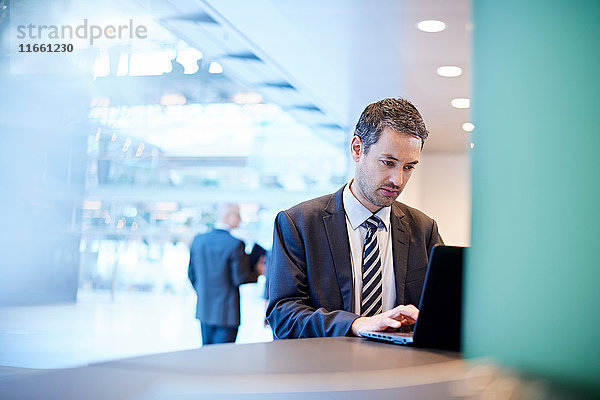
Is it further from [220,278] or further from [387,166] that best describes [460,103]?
[387,166]

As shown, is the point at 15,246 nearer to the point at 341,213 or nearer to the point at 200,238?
the point at 200,238

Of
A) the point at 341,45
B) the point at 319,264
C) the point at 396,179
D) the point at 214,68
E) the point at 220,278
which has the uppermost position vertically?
the point at 214,68

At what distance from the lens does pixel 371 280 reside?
76.3 inches

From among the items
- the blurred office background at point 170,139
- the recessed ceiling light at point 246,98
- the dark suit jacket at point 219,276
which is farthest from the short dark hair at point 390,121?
the recessed ceiling light at point 246,98

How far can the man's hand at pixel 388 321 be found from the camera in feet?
4.90

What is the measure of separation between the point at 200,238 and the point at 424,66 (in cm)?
242

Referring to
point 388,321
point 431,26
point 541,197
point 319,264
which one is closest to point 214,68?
point 431,26

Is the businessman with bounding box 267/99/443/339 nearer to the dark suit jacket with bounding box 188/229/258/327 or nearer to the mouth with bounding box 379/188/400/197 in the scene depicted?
the mouth with bounding box 379/188/400/197

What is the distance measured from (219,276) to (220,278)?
0.02 metres

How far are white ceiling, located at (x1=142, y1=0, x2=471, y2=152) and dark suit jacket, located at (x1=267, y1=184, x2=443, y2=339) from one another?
168 cm

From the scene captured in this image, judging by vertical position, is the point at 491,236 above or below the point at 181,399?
above

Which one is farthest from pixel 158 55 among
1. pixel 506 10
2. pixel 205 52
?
pixel 506 10

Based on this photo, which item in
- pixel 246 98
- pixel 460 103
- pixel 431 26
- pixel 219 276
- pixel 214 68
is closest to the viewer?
pixel 431 26

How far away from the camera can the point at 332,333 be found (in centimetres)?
160
